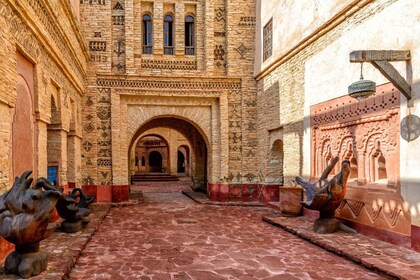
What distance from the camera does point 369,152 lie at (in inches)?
257

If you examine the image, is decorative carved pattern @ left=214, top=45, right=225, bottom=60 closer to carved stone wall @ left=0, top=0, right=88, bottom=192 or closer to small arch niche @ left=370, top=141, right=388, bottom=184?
carved stone wall @ left=0, top=0, right=88, bottom=192

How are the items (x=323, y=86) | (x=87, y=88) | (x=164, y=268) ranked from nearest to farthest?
(x=164, y=268) < (x=323, y=86) < (x=87, y=88)

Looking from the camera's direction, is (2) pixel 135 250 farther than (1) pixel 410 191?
Yes

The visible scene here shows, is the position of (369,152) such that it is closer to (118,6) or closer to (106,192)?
(106,192)

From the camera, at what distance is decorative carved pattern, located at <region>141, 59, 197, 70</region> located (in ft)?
40.0

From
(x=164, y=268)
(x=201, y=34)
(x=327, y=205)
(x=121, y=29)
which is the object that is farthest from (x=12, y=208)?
(x=201, y=34)

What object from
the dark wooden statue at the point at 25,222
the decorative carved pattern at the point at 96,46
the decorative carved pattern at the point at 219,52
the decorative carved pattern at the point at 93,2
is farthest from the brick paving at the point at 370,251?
the decorative carved pattern at the point at 93,2

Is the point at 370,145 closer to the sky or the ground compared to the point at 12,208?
closer to the sky

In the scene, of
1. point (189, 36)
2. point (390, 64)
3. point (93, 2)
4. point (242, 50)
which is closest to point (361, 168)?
point (390, 64)

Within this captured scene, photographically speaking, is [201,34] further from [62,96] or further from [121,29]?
[62,96]

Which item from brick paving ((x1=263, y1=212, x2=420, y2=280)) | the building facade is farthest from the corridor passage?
the building facade

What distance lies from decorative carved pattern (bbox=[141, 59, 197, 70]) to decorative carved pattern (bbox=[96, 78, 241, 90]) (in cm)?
60

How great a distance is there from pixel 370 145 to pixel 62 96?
7.35 metres

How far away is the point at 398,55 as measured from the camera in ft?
17.9
